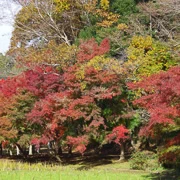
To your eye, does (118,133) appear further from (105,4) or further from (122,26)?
(105,4)

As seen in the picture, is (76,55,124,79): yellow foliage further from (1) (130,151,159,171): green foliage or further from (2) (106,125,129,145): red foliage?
(1) (130,151,159,171): green foliage

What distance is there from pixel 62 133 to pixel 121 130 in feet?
13.0

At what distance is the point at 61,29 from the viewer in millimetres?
27516

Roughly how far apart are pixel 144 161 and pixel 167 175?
2.20 m

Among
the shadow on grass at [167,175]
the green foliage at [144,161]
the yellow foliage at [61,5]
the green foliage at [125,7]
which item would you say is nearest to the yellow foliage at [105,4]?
the green foliage at [125,7]

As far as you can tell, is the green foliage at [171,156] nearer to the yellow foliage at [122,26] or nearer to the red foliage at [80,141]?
the red foliage at [80,141]

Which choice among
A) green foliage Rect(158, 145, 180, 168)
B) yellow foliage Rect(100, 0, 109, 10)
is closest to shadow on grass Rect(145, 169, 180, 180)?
green foliage Rect(158, 145, 180, 168)

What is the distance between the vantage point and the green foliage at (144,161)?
15.9 meters

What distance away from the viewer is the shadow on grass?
43.6ft

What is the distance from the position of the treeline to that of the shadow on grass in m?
0.65

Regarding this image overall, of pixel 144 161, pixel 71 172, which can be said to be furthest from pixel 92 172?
pixel 144 161

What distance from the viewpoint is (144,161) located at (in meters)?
16.1

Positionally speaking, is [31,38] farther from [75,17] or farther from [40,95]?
[40,95]

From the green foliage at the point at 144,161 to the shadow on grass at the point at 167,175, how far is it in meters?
0.91
